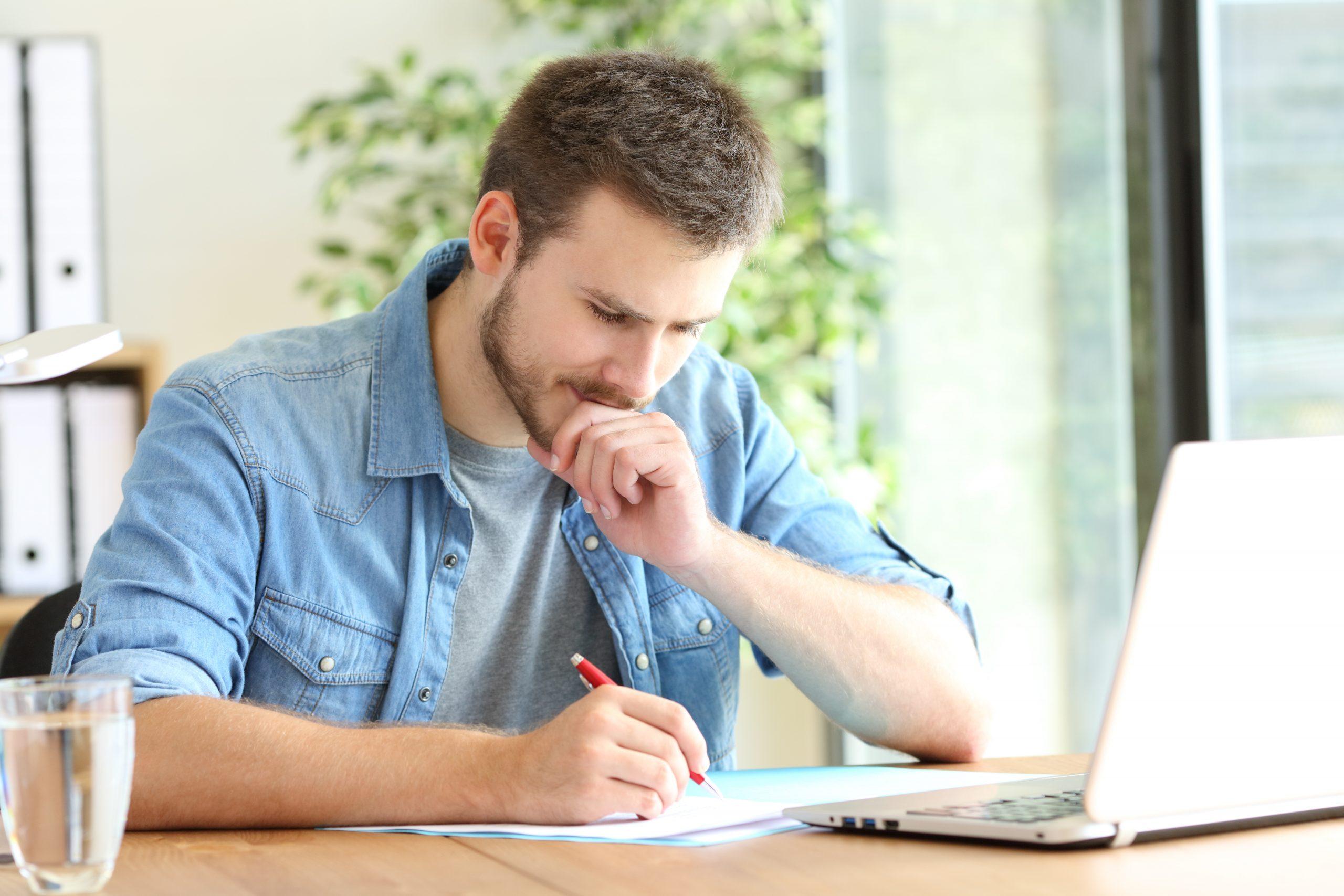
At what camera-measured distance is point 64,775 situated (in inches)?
28.2

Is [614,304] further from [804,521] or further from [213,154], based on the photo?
[213,154]

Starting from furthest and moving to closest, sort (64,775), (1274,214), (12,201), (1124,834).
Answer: (12,201) < (1274,214) < (1124,834) < (64,775)

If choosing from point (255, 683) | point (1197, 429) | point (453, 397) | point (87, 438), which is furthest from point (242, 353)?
point (1197, 429)

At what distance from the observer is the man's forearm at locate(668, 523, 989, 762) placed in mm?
1269

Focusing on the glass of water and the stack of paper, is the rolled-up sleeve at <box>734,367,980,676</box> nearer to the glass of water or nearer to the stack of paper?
the stack of paper

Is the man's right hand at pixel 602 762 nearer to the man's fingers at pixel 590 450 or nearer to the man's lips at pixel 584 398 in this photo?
the man's fingers at pixel 590 450

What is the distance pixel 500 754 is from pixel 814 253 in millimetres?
2053

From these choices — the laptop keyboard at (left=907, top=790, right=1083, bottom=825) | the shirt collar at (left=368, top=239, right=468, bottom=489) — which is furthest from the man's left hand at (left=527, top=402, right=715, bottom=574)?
the laptop keyboard at (left=907, top=790, right=1083, bottom=825)

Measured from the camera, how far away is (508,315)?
135cm

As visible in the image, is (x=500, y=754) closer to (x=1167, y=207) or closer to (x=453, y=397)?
(x=453, y=397)

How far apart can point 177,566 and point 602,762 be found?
43 centimetres

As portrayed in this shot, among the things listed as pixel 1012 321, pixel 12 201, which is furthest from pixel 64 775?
pixel 1012 321

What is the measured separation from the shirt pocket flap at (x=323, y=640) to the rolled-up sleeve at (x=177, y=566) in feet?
0.09

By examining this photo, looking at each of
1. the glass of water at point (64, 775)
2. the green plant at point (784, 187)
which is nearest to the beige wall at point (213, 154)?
the green plant at point (784, 187)
